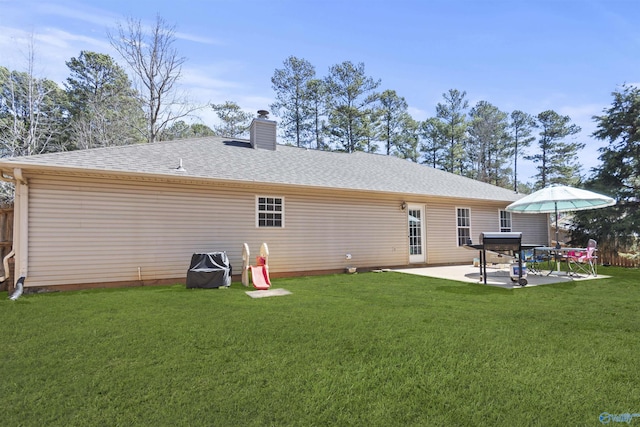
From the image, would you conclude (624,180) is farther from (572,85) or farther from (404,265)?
(404,265)

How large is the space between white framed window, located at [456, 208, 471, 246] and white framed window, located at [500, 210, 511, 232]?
1.71 m

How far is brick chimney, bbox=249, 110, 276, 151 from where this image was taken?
449 inches

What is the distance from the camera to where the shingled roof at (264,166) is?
7.05m

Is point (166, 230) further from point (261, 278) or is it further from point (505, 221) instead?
point (505, 221)

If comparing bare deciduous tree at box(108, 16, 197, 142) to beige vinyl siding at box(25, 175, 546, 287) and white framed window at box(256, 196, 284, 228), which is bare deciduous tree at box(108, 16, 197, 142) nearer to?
beige vinyl siding at box(25, 175, 546, 287)

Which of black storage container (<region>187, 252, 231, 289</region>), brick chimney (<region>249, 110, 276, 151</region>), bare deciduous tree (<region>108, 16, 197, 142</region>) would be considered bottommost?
black storage container (<region>187, 252, 231, 289</region>)

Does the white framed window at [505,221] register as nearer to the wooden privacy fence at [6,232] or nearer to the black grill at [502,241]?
the black grill at [502,241]

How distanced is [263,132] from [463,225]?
821cm

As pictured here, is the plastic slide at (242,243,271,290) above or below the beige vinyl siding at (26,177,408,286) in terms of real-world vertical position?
below

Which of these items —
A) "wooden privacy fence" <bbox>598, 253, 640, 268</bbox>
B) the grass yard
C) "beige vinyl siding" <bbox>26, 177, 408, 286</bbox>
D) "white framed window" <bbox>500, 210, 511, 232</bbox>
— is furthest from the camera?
"white framed window" <bbox>500, 210, 511, 232</bbox>

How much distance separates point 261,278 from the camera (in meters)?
7.09

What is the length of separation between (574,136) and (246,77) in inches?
1128

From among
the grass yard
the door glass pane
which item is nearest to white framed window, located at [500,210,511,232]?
the door glass pane

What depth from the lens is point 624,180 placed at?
12.1m
